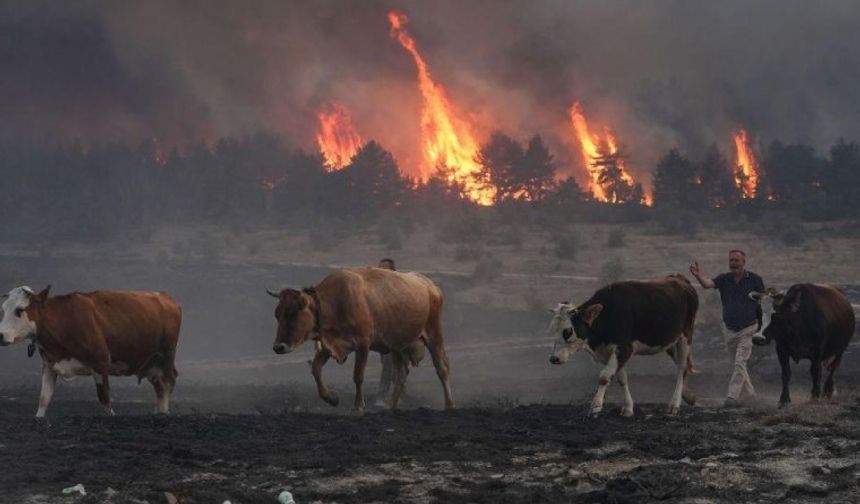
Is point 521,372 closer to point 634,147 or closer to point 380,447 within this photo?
point 380,447

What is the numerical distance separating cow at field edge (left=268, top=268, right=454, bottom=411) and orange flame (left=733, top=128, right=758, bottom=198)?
59.1 meters

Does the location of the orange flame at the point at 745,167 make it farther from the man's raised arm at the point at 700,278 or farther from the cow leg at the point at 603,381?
the cow leg at the point at 603,381

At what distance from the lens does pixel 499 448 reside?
13.2 metres

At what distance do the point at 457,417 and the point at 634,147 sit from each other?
270 ft

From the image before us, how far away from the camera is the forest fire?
80.4 meters

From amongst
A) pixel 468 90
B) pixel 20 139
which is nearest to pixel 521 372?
pixel 468 90

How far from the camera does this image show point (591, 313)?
15.7 metres

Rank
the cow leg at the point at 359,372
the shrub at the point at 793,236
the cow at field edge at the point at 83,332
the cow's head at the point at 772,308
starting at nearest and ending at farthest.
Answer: the cow at field edge at the point at 83,332, the cow leg at the point at 359,372, the cow's head at the point at 772,308, the shrub at the point at 793,236

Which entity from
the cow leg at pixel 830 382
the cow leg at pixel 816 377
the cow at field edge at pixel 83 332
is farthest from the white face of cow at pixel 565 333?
the cow at field edge at pixel 83 332

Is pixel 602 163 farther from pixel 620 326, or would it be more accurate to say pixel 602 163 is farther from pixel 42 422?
pixel 42 422

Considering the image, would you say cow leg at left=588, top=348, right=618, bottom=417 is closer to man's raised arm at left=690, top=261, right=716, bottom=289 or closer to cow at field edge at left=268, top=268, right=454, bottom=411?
man's raised arm at left=690, top=261, right=716, bottom=289

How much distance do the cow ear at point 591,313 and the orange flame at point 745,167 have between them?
Result: 61.0 meters

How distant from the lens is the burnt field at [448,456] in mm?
10367

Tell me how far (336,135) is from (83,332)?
287 ft
